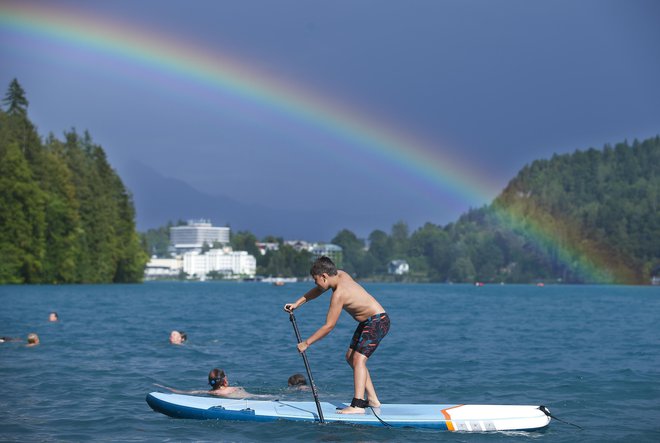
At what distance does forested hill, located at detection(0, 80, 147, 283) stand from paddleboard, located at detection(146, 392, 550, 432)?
261 ft

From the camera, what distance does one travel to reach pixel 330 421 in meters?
13.3

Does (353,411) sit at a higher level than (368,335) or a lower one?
lower

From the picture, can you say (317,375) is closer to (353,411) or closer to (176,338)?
(353,411)

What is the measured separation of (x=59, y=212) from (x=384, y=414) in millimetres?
88369

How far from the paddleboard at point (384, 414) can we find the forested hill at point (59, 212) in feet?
261

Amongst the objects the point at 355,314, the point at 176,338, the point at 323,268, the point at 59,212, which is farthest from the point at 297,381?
the point at 59,212

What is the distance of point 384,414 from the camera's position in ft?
44.5

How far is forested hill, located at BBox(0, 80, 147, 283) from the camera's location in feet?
290

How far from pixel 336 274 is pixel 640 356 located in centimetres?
1758

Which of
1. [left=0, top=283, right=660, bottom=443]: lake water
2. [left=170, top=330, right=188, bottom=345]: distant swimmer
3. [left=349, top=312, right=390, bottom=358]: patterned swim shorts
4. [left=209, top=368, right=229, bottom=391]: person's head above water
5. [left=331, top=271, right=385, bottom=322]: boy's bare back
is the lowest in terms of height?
[left=0, top=283, right=660, bottom=443]: lake water

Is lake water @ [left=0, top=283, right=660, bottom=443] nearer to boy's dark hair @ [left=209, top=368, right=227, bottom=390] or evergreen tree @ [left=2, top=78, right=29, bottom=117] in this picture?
boy's dark hair @ [left=209, top=368, right=227, bottom=390]

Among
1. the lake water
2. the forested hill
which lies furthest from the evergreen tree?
the lake water

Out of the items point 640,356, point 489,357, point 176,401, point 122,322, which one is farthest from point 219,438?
point 122,322

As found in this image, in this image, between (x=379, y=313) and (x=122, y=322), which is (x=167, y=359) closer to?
(x=379, y=313)
